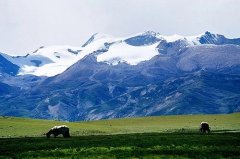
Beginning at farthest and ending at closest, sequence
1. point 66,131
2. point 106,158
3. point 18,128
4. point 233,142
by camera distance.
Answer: point 18,128 < point 66,131 < point 233,142 < point 106,158

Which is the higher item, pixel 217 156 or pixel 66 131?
pixel 66 131

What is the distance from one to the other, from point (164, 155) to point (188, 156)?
2.35 meters

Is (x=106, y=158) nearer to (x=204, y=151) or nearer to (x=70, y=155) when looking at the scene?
(x=70, y=155)

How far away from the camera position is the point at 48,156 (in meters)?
43.9

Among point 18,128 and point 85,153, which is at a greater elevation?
point 18,128

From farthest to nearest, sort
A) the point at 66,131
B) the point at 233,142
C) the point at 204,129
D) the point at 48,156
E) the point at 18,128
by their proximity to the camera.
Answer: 1. the point at 18,128
2. the point at 204,129
3. the point at 66,131
4. the point at 233,142
5. the point at 48,156

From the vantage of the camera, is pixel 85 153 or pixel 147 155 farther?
Answer: pixel 85 153

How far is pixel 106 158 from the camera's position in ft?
134

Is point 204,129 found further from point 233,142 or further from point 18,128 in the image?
point 18,128

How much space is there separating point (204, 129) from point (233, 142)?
2833cm

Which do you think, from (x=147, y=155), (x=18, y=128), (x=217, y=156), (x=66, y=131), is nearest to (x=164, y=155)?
(x=147, y=155)

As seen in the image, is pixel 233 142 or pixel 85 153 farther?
pixel 233 142

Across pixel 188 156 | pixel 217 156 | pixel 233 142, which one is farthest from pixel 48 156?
pixel 233 142

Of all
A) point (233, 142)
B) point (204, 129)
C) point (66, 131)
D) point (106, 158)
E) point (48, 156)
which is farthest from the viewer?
point (204, 129)
